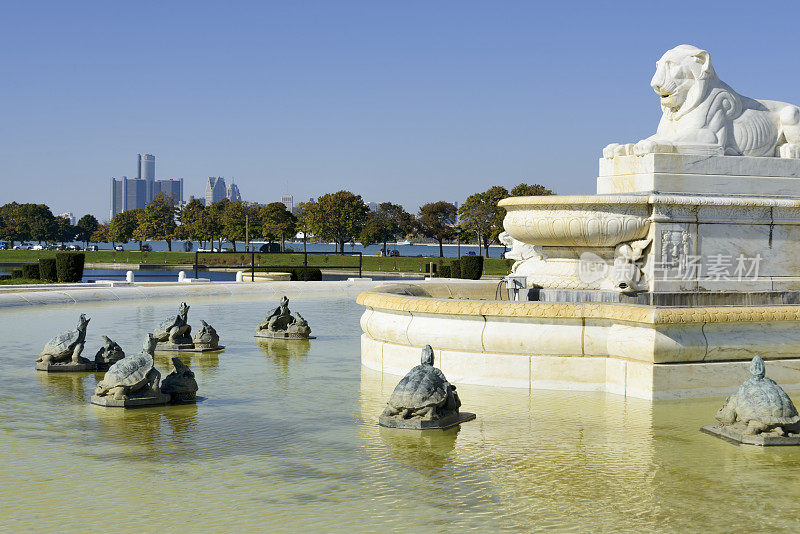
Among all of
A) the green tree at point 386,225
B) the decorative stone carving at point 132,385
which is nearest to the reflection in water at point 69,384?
the decorative stone carving at point 132,385

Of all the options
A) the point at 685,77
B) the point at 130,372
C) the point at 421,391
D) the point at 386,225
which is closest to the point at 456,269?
the point at 685,77

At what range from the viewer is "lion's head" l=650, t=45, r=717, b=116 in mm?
12430

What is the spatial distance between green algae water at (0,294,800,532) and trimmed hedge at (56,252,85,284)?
1943 centimetres

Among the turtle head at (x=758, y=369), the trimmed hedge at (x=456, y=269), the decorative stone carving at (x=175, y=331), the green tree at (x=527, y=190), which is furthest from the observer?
the green tree at (x=527, y=190)

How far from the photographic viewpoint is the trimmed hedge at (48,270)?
1156 inches

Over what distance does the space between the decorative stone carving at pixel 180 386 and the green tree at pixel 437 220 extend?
94.1 m

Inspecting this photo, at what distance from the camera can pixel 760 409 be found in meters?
7.65

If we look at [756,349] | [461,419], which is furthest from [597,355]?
[461,419]

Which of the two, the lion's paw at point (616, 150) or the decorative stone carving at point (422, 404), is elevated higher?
the lion's paw at point (616, 150)

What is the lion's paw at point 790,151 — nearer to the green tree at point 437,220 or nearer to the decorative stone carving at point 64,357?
the decorative stone carving at point 64,357

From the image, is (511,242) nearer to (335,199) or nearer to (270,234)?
(335,199)

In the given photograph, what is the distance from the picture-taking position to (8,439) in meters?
7.62

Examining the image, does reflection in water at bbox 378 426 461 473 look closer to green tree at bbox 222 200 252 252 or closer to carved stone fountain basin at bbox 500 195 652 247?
carved stone fountain basin at bbox 500 195 652 247

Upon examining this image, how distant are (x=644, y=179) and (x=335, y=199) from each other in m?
81.7
